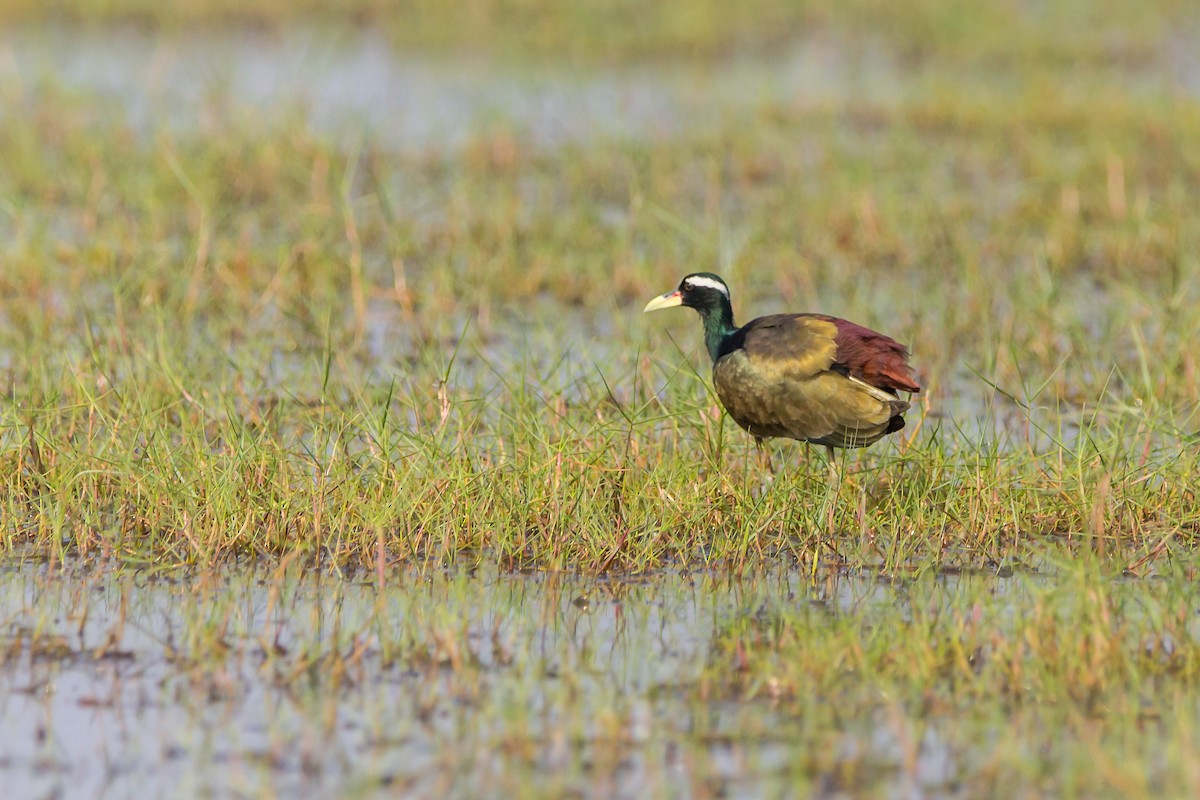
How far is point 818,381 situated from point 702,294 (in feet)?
2.43

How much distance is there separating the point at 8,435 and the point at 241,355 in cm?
150

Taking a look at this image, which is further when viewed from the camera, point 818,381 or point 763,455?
point 763,455

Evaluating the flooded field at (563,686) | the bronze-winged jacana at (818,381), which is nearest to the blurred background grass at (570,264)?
the bronze-winged jacana at (818,381)

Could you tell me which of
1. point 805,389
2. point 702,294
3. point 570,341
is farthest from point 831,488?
point 570,341

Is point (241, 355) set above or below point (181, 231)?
below

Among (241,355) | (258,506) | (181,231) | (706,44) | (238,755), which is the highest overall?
(706,44)

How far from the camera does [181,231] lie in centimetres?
1036

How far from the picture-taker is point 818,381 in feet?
20.3

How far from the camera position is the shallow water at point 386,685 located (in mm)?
4262

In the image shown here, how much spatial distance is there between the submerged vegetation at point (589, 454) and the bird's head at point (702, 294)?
0.92ft

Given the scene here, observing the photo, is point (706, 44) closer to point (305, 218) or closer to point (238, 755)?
point (305, 218)

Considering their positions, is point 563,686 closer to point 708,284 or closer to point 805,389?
point 805,389

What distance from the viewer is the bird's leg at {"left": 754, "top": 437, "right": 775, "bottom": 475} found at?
655cm

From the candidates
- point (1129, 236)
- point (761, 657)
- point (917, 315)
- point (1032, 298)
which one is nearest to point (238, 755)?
point (761, 657)
